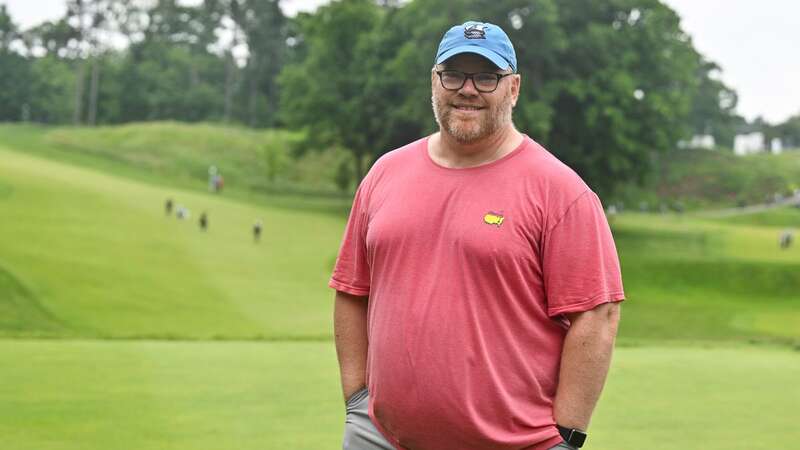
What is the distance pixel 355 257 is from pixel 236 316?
17289 millimetres

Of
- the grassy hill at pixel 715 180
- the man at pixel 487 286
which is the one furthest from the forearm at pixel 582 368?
the grassy hill at pixel 715 180

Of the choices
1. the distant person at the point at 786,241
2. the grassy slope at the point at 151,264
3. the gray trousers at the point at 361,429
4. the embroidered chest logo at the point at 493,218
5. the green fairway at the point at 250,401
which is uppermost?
the embroidered chest logo at the point at 493,218

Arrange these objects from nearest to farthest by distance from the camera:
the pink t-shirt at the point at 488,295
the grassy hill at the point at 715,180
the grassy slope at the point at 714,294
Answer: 1. the pink t-shirt at the point at 488,295
2. the grassy slope at the point at 714,294
3. the grassy hill at the point at 715,180

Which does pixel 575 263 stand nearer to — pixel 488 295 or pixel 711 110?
pixel 488 295

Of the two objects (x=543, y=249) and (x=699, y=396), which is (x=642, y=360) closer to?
(x=699, y=396)

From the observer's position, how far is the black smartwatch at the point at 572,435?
317 centimetres

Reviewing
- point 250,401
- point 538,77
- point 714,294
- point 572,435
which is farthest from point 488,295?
point 538,77

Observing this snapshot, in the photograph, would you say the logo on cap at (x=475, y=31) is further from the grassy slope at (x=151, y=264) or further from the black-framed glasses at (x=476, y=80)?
the grassy slope at (x=151, y=264)

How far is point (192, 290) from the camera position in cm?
2298

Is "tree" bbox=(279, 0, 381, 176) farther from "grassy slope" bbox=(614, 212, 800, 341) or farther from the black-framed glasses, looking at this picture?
the black-framed glasses

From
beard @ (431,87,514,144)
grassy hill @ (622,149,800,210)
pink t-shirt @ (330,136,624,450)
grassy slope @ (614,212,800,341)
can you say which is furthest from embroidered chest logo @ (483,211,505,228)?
grassy hill @ (622,149,800,210)

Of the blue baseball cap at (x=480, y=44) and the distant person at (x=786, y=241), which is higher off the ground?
the blue baseball cap at (x=480, y=44)

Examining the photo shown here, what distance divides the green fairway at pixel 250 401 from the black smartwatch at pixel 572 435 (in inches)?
97.6

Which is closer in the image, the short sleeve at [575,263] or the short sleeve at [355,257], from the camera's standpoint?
the short sleeve at [575,263]
